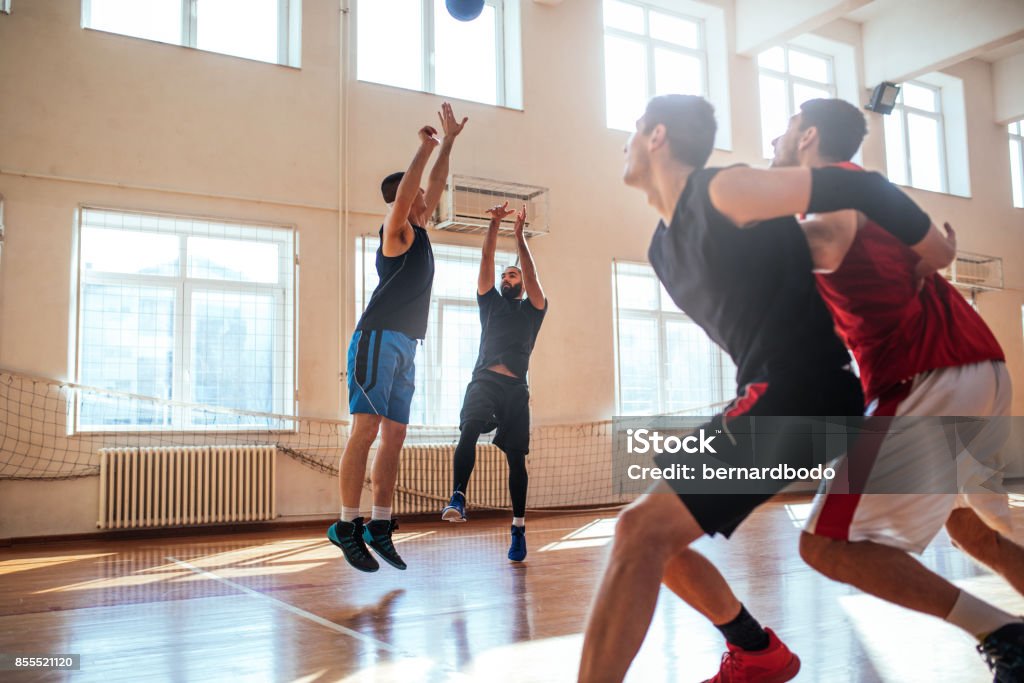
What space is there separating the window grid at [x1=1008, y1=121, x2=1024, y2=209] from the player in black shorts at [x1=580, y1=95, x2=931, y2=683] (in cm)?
1204

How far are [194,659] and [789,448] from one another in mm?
1693

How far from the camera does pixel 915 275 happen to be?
5.27 feet

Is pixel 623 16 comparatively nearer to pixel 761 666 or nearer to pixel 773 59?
pixel 773 59

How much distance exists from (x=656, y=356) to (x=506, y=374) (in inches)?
170

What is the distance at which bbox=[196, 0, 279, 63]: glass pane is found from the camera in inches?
261

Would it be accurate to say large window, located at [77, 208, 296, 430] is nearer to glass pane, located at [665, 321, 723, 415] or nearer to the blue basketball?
the blue basketball

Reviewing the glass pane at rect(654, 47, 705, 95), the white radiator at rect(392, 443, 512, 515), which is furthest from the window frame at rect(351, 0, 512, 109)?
the white radiator at rect(392, 443, 512, 515)

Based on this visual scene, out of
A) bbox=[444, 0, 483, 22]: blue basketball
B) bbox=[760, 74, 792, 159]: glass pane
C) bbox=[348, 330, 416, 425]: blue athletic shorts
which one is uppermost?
bbox=[760, 74, 792, 159]: glass pane

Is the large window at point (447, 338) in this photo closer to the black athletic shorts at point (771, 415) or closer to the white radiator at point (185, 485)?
the white radiator at point (185, 485)

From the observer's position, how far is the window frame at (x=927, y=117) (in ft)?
35.2

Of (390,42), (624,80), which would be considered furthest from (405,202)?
(624,80)

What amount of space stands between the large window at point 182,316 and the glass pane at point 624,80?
150 inches

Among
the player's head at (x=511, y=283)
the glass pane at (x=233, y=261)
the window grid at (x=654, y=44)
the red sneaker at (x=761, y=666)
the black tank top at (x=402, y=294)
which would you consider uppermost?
the window grid at (x=654, y=44)

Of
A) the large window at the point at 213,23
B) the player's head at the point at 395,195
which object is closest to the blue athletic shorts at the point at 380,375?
the player's head at the point at 395,195
